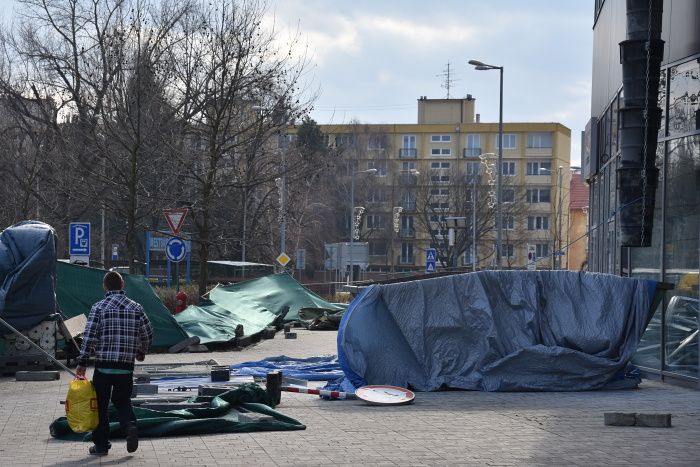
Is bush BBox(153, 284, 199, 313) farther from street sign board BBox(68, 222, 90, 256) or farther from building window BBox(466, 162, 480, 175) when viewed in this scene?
building window BBox(466, 162, 480, 175)

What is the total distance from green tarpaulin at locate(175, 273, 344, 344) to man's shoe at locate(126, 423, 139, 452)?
46.0ft

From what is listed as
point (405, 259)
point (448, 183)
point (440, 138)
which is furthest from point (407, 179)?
point (440, 138)

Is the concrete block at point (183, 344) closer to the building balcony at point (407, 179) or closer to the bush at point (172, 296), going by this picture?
the bush at point (172, 296)

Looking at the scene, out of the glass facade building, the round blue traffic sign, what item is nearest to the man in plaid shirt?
the glass facade building

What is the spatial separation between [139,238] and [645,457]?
47.5 m

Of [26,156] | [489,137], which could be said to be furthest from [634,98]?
[489,137]

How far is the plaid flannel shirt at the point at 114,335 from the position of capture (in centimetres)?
1027

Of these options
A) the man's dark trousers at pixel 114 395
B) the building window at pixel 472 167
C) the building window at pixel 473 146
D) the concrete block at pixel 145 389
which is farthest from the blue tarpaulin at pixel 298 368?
the building window at pixel 473 146

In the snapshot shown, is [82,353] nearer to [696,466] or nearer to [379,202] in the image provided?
[696,466]

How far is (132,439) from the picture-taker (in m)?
9.81

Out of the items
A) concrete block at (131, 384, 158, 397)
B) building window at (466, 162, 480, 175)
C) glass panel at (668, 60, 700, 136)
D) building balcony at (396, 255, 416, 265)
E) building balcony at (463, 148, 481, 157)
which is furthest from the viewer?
building balcony at (463, 148, 481, 157)

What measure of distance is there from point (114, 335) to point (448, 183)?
253 feet

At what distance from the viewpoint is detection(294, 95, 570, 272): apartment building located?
8550 cm

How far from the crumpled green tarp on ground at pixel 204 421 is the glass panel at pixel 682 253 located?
7.41 metres
